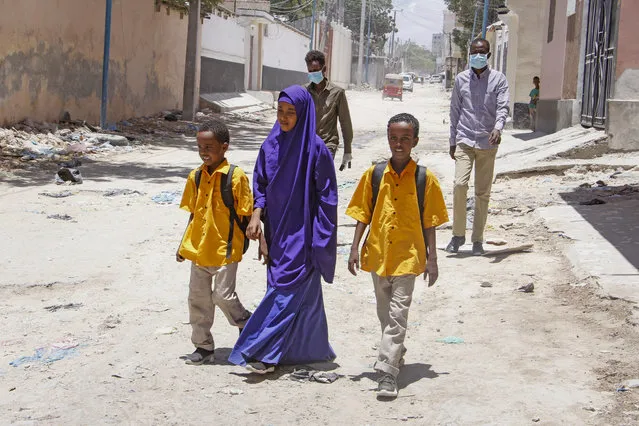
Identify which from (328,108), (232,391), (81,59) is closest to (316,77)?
(328,108)

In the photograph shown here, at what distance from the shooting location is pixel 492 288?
638 centimetres

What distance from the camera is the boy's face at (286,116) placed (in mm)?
4285

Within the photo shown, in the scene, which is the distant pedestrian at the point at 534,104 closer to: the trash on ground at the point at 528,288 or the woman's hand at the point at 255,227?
the trash on ground at the point at 528,288

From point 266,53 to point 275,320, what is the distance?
39.4 meters

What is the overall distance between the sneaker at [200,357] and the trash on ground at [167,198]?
5504mm

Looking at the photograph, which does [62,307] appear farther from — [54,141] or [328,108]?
[54,141]

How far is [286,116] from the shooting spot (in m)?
4.30

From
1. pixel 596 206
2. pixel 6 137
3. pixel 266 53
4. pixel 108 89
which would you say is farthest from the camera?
pixel 266 53

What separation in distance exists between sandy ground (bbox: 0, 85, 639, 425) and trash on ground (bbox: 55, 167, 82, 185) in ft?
7.96

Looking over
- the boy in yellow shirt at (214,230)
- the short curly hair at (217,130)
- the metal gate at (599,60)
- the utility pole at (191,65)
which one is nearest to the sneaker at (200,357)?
A: the boy in yellow shirt at (214,230)

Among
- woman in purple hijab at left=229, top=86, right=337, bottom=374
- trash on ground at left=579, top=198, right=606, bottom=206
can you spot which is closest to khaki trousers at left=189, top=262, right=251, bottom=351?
woman in purple hijab at left=229, top=86, right=337, bottom=374

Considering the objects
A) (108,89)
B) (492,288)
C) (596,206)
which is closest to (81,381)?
(492,288)

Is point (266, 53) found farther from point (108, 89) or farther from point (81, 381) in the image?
point (81, 381)

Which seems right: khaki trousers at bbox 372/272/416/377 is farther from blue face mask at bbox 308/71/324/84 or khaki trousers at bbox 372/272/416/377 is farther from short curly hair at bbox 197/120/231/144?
blue face mask at bbox 308/71/324/84
